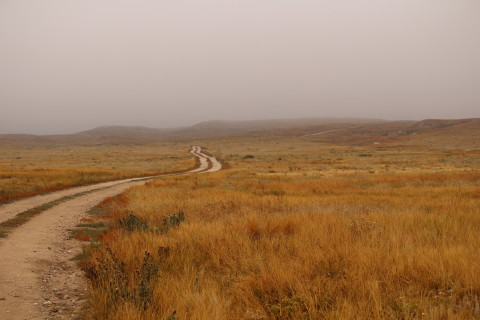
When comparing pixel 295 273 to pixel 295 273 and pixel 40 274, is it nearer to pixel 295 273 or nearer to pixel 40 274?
pixel 295 273

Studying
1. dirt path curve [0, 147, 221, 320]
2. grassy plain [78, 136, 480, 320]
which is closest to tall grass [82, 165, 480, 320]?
grassy plain [78, 136, 480, 320]

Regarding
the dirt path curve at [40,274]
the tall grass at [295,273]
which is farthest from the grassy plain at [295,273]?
the dirt path curve at [40,274]

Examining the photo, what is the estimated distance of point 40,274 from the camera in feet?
19.9

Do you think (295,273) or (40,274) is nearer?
(295,273)

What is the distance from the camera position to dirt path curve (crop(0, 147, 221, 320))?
4.54 meters

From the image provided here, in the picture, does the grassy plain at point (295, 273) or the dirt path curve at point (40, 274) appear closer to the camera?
the grassy plain at point (295, 273)

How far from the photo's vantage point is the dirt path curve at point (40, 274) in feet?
14.9

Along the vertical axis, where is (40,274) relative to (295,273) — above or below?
below

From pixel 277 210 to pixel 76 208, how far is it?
32.9ft

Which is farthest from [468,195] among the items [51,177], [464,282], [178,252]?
[51,177]

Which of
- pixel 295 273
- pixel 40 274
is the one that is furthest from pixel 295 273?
pixel 40 274

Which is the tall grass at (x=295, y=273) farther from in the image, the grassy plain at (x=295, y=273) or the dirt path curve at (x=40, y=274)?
the dirt path curve at (x=40, y=274)

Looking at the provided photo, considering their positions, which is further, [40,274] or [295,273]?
[40,274]

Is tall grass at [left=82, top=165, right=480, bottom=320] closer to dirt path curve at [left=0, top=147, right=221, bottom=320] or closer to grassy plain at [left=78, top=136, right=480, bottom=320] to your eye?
grassy plain at [left=78, top=136, right=480, bottom=320]
